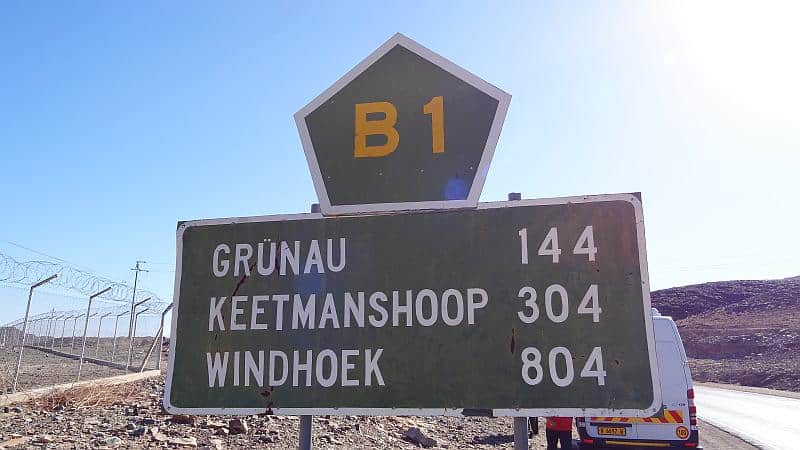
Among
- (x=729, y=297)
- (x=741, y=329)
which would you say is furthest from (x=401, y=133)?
(x=729, y=297)

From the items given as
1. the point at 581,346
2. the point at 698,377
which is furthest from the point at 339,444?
the point at 698,377

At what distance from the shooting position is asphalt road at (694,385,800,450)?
41.2ft

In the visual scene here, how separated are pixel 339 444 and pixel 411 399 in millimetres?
7253

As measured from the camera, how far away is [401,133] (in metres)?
2.97

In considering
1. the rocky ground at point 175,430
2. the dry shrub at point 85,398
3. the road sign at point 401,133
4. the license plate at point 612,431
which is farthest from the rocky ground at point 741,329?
the road sign at point 401,133

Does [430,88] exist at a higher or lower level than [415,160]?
higher

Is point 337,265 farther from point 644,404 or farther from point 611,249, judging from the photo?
point 644,404

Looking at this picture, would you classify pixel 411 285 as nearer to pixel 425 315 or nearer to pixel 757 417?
pixel 425 315

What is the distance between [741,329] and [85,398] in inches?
2400

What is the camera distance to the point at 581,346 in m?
2.60

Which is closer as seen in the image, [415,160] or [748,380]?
[415,160]

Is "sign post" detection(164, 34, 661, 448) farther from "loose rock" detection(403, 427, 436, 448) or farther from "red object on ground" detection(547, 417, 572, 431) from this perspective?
"loose rock" detection(403, 427, 436, 448)

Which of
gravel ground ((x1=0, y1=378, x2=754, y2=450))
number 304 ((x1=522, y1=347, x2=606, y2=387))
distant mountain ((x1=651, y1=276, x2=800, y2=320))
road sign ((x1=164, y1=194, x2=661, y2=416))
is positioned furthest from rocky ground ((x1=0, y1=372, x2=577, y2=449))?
distant mountain ((x1=651, y1=276, x2=800, y2=320))

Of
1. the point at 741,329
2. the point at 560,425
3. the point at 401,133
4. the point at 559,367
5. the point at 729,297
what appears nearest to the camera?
the point at 559,367
